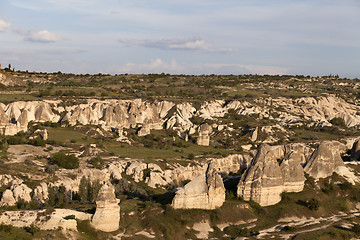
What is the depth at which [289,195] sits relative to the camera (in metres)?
54.6

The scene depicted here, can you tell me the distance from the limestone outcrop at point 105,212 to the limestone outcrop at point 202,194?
6.83 meters

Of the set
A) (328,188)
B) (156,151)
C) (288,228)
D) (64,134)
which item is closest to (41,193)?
(288,228)

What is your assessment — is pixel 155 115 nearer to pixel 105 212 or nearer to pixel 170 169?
pixel 170 169

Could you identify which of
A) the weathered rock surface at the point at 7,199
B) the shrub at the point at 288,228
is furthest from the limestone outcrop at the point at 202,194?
the weathered rock surface at the point at 7,199

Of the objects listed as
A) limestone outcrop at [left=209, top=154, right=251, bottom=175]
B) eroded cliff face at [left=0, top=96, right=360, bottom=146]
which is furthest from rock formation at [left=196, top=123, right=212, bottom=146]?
limestone outcrop at [left=209, top=154, right=251, bottom=175]

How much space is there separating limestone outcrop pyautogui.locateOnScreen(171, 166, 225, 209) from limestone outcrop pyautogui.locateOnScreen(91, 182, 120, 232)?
6832mm

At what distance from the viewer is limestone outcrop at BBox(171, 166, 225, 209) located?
47719 mm

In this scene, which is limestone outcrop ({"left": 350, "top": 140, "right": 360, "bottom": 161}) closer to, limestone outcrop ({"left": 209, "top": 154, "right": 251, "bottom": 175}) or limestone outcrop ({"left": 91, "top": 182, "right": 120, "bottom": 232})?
limestone outcrop ({"left": 209, "top": 154, "right": 251, "bottom": 175})

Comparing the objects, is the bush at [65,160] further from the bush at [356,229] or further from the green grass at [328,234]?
the bush at [356,229]

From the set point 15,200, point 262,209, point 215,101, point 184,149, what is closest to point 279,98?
point 215,101

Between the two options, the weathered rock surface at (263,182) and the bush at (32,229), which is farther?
the weathered rock surface at (263,182)

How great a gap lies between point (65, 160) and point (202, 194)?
2155 cm

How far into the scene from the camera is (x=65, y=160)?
6175cm

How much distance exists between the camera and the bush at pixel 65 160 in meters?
61.3
